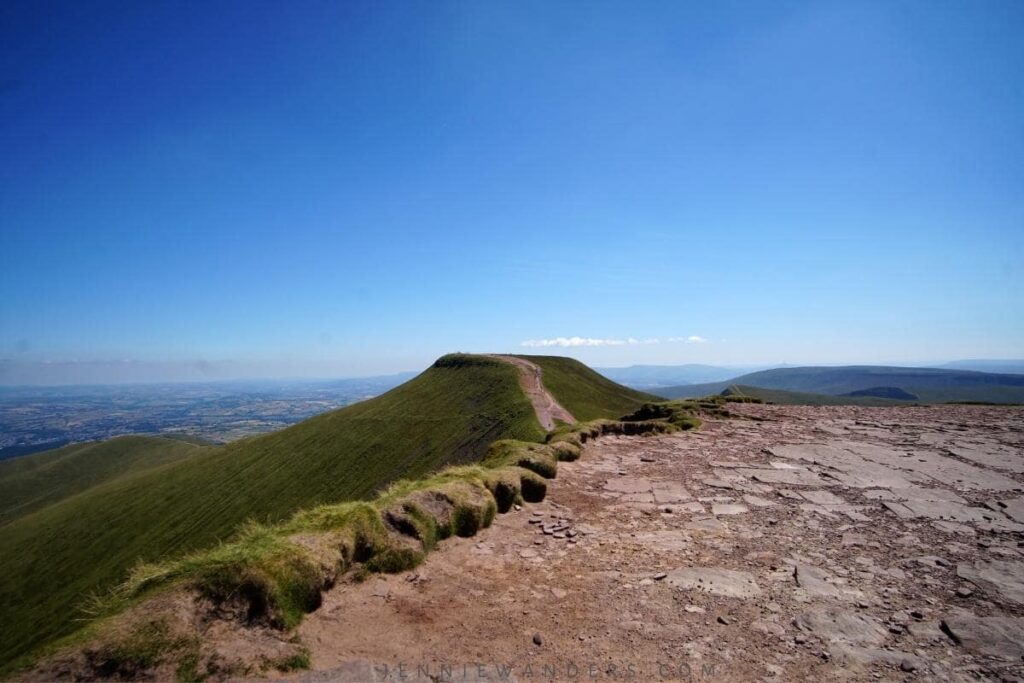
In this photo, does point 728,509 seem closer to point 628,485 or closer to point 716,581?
point 628,485

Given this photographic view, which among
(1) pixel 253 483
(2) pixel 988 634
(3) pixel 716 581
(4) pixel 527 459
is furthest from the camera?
(1) pixel 253 483

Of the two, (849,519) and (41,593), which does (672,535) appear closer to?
(849,519)

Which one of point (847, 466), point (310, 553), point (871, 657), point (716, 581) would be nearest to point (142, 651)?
point (310, 553)

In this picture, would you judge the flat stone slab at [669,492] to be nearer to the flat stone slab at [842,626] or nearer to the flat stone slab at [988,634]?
the flat stone slab at [842,626]

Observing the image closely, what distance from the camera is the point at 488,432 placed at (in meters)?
64.9

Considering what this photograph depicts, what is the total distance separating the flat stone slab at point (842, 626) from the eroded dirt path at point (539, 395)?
51785 millimetres

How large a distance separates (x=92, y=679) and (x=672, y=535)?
914 cm

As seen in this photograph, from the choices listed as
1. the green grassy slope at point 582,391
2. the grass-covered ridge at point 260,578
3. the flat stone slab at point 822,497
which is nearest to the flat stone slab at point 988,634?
the flat stone slab at point 822,497

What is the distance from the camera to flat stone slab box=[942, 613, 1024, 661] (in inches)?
229

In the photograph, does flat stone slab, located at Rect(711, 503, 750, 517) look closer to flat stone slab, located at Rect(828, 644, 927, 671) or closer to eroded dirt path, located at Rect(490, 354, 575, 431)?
flat stone slab, located at Rect(828, 644, 927, 671)

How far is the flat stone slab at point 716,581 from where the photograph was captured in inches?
287

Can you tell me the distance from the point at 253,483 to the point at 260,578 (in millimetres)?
78927

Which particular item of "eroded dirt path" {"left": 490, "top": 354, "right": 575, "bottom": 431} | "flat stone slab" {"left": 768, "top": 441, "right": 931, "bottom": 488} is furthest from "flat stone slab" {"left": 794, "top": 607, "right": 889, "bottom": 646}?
"eroded dirt path" {"left": 490, "top": 354, "right": 575, "bottom": 431}

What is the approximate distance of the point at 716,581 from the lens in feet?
25.0
